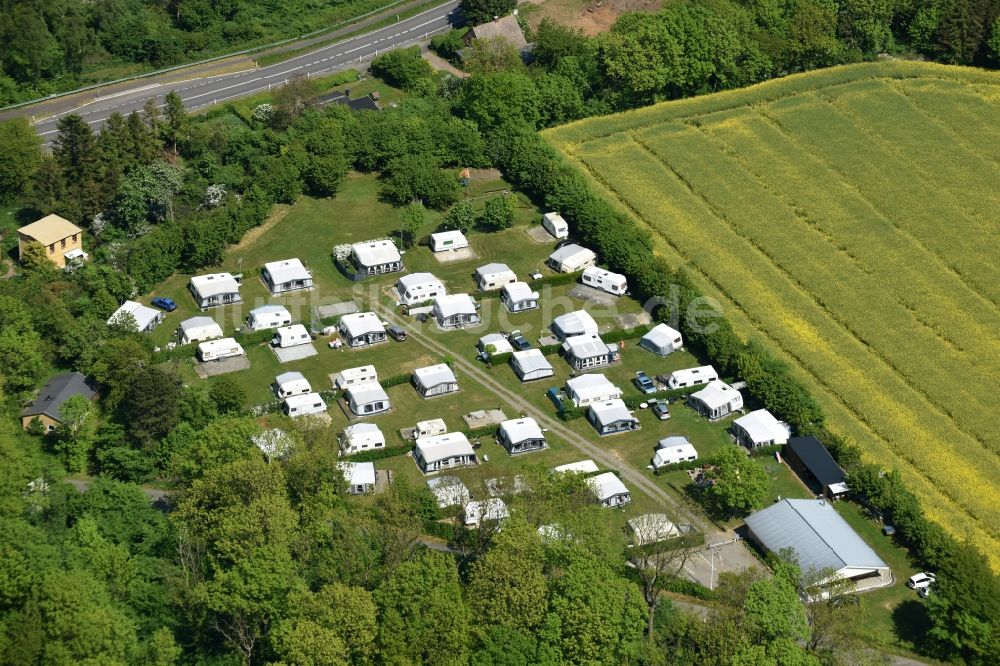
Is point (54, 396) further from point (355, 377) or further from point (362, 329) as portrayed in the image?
point (362, 329)

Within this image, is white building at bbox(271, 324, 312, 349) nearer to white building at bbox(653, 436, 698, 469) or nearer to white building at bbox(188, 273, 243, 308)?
white building at bbox(188, 273, 243, 308)

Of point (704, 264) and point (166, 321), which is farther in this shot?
point (704, 264)

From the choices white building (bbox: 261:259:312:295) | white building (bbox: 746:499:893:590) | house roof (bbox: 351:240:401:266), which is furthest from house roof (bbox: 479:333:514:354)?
white building (bbox: 746:499:893:590)

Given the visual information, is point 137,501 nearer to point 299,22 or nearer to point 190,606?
point 190,606

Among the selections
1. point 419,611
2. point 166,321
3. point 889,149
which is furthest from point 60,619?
point 889,149

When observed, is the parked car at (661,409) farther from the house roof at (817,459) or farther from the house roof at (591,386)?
the house roof at (817,459)

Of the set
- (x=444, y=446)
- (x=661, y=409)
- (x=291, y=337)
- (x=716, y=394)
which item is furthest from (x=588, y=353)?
(x=291, y=337)
